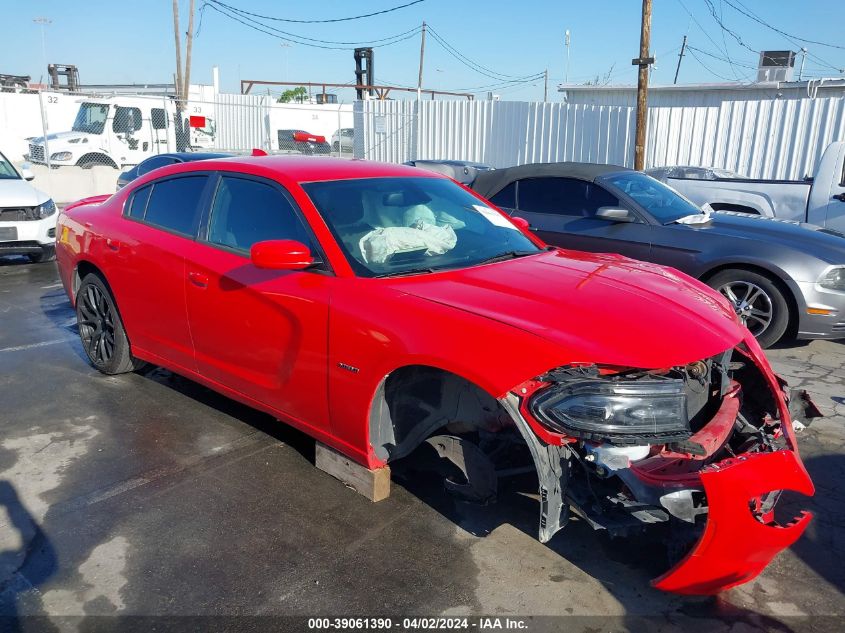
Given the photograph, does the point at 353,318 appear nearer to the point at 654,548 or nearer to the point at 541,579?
the point at 541,579

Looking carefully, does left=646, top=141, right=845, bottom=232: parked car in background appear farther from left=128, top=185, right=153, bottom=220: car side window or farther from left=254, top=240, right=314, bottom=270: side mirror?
left=254, top=240, right=314, bottom=270: side mirror

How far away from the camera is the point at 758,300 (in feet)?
20.0

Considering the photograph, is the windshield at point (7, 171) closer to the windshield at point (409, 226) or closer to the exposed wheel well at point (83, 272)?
the exposed wheel well at point (83, 272)

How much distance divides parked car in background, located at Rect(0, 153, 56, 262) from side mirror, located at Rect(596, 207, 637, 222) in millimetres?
7041

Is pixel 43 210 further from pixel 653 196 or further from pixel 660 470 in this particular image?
pixel 660 470

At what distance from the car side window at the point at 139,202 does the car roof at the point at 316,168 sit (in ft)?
1.05

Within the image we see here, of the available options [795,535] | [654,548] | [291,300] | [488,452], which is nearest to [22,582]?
[291,300]

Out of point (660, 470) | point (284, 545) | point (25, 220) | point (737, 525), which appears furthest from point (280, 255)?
point (25, 220)

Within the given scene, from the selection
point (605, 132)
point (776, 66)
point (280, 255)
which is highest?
point (776, 66)

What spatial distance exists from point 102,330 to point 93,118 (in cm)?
1750

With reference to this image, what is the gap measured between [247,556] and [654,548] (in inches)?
70.3

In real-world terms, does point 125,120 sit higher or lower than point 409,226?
higher

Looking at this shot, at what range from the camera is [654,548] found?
3191 millimetres

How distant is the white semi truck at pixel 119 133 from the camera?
63.8 feet
